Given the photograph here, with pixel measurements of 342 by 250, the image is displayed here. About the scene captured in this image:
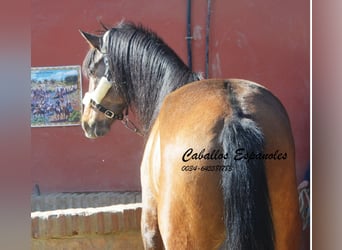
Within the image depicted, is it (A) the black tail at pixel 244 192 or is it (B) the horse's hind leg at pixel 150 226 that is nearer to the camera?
(A) the black tail at pixel 244 192

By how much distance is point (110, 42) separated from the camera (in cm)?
292

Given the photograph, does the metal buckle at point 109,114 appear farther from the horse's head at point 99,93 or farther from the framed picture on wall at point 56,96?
the framed picture on wall at point 56,96

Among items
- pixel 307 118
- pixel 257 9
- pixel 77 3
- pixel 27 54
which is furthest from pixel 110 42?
pixel 307 118

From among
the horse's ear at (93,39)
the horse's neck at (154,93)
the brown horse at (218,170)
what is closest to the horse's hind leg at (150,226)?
the brown horse at (218,170)

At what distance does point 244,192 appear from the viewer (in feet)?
7.88

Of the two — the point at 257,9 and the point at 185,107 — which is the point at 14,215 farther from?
the point at 257,9

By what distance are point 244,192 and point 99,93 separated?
0.96 metres

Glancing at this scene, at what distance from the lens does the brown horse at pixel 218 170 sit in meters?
2.40

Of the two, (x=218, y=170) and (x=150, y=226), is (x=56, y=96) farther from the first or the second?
(x=218, y=170)

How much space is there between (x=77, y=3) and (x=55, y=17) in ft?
0.43

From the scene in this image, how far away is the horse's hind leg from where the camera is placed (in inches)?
106

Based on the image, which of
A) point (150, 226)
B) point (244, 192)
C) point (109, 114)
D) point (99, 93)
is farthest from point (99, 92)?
point (244, 192)

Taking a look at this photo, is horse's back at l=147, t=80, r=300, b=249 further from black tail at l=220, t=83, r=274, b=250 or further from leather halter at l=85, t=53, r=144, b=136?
leather halter at l=85, t=53, r=144, b=136

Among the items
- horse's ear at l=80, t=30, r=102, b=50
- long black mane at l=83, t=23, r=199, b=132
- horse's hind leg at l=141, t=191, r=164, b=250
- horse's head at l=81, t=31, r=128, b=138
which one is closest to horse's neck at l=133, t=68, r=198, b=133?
long black mane at l=83, t=23, r=199, b=132
